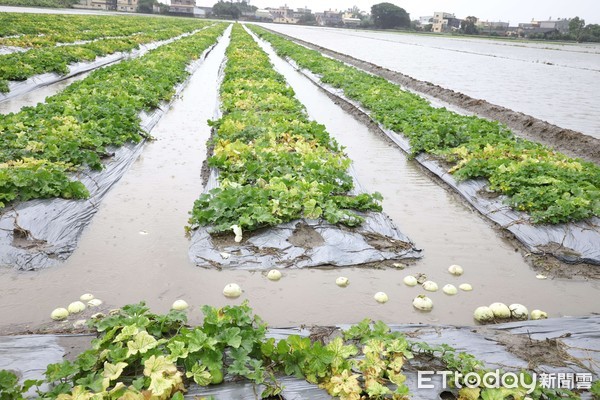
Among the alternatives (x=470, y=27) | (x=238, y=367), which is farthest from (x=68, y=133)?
(x=470, y=27)

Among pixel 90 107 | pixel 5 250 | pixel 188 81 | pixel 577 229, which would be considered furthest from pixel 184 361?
pixel 188 81

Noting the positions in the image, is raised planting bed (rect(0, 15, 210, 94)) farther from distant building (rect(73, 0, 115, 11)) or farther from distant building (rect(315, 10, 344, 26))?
distant building (rect(315, 10, 344, 26))

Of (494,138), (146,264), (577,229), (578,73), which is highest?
(578,73)

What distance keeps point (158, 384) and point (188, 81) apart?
662 inches

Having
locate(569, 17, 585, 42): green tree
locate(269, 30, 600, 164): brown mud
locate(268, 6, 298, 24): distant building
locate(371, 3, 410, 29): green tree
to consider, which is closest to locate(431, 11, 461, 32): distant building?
→ locate(371, 3, 410, 29): green tree

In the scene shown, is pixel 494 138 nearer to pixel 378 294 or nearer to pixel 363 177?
pixel 363 177

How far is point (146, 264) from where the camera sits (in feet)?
17.4

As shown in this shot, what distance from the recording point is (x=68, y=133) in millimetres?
7777

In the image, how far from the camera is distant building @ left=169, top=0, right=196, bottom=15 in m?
125

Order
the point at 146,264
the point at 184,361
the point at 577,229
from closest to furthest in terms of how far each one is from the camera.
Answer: the point at 184,361, the point at 146,264, the point at 577,229

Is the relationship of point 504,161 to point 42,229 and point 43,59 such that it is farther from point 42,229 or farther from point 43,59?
point 43,59

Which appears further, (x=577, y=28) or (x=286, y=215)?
(x=577, y=28)

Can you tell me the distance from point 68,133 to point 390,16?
141 meters

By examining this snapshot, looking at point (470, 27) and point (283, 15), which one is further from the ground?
point (283, 15)
